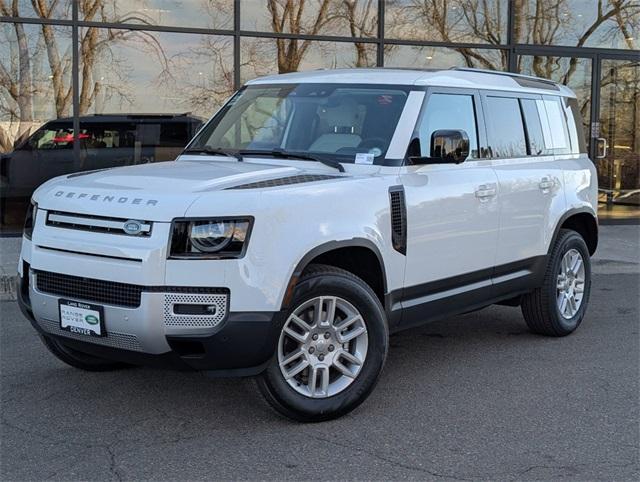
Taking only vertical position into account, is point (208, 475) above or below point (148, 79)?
below

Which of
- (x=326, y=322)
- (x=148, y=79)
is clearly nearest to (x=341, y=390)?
(x=326, y=322)

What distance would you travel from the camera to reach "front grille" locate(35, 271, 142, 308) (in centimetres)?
402

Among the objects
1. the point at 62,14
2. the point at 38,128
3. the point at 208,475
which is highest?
the point at 62,14

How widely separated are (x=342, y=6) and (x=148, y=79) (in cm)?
320

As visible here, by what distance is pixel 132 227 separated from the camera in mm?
4039

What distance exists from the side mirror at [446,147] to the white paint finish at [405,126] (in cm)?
9

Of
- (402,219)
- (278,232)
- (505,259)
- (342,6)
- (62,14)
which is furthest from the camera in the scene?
(342,6)

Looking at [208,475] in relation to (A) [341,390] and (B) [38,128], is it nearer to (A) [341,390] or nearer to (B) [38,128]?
(A) [341,390]

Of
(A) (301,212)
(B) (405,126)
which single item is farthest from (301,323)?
(B) (405,126)

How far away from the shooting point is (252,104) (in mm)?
5906

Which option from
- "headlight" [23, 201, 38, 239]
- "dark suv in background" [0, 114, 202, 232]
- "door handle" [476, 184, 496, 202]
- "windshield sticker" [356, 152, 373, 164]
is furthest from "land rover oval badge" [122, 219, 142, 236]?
"dark suv in background" [0, 114, 202, 232]

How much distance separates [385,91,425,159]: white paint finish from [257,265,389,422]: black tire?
916 mm

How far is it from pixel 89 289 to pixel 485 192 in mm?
2717

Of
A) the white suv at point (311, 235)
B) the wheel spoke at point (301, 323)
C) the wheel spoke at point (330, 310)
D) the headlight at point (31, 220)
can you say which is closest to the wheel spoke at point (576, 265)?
the white suv at point (311, 235)
